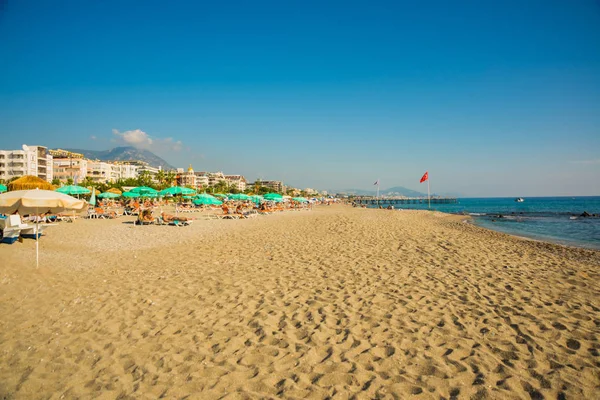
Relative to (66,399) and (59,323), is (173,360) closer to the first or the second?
(66,399)

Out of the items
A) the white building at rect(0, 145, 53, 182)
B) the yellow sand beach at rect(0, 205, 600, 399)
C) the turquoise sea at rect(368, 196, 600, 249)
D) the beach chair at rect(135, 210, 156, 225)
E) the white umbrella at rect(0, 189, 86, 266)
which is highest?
the white building at rect(0, 145, 53, 182)

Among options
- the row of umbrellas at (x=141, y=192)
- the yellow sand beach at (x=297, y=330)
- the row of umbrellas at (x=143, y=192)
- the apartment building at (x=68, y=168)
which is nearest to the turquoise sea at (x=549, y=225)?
the yellow sand beach at (x=297, y=330)

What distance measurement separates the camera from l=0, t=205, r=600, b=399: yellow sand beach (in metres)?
2.98

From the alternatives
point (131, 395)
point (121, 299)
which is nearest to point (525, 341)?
point (131, 395)

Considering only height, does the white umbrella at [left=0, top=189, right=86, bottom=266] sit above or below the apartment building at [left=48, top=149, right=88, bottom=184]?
below

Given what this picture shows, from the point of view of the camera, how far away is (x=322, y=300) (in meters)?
5.14

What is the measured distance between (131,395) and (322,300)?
9.95ft

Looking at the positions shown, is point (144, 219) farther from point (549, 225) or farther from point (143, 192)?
point (549, 225)

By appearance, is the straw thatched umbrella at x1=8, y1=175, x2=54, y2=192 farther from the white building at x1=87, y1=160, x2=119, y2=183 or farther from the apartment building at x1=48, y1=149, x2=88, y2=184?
the white building at x1=87, y1=160, x2=119, y2=183

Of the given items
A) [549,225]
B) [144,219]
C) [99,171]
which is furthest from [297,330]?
[99,171]

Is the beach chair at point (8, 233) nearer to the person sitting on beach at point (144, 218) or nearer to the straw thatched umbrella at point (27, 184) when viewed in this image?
the straw thatched umbrella at point (27, 184)

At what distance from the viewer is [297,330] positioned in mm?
4051

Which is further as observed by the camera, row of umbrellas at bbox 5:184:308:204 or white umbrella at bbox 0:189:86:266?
row of umbrellas at bbox 5:184:308:204

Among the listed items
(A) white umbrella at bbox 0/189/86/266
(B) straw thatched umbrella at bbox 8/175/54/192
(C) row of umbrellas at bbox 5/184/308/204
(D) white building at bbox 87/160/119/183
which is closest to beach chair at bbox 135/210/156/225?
(C) row of umbrellas at bbox 5/184/308/204
